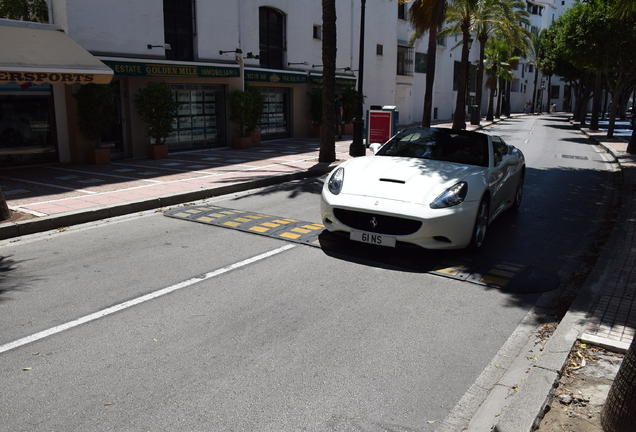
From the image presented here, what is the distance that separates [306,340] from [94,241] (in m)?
4.46

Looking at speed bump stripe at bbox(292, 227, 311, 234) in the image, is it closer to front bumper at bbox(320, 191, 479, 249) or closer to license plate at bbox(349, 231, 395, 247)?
front bumper at bbox(320, 191, 479, 249)

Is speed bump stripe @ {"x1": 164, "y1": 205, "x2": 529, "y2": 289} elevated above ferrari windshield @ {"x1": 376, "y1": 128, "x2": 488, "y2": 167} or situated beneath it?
situated beneath

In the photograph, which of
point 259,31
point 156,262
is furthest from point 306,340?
point 259,31

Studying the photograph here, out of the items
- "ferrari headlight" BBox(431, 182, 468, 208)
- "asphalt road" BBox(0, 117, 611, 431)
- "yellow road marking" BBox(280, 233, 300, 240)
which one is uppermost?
"ferrari headlight" BBox(431, 182, 468, 208)

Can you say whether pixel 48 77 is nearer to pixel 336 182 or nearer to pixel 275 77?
pixel 336 182

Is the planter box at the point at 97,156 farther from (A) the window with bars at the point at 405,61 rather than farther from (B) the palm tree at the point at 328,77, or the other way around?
(A) the window with bars at the point at 405,61

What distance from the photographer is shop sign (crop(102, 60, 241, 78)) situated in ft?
53.0

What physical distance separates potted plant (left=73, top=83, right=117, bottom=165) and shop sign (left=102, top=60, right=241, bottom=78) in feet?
2.68

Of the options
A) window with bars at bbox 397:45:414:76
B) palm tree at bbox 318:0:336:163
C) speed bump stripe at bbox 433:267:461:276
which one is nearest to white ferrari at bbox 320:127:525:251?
speed bump stripe at bbox 433:267:461:276

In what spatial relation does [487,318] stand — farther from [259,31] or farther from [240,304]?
[259,31]

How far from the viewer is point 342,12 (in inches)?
1125

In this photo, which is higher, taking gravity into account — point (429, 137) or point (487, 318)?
point (429, 137)

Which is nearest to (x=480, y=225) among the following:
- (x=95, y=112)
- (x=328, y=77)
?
(x=328, y=77)

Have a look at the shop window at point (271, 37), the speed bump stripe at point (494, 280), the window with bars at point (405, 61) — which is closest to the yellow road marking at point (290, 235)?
the speed bump stripe at point (494, 280)
